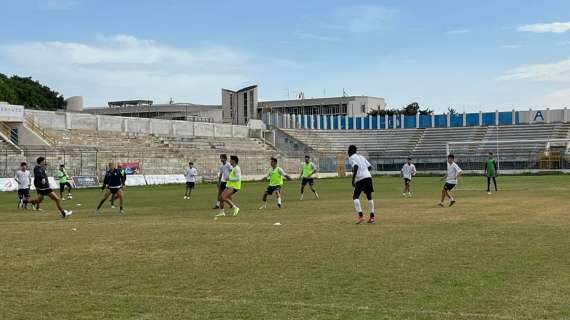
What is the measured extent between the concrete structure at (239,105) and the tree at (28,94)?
28785mm

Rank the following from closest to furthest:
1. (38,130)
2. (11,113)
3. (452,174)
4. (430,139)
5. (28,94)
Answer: (452,174) < (11,113) < (38,130) < (430,139) < (28,94)

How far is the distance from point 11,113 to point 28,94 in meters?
51.5

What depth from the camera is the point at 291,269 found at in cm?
1101

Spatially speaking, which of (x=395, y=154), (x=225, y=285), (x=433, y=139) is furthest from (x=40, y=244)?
(x=433, y=139)

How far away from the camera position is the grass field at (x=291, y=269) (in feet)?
27.0

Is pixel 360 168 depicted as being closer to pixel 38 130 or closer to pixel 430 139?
pixel 38 130

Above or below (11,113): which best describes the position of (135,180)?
below

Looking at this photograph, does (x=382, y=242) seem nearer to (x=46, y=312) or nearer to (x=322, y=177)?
(x=46, y=312)

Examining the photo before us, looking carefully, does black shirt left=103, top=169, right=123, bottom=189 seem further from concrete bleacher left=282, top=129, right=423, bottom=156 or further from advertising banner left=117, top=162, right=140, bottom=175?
concrete bleacher left=282, top=129, right=423, bottom=156

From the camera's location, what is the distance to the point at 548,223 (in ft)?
58.6

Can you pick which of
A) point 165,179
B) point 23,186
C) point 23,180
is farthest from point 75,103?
point 23,186

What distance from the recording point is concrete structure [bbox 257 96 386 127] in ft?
449

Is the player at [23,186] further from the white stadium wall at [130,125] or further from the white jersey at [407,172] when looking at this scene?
the white stadium wall at [130,125]

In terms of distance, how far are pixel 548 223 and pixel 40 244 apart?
40.9ft
